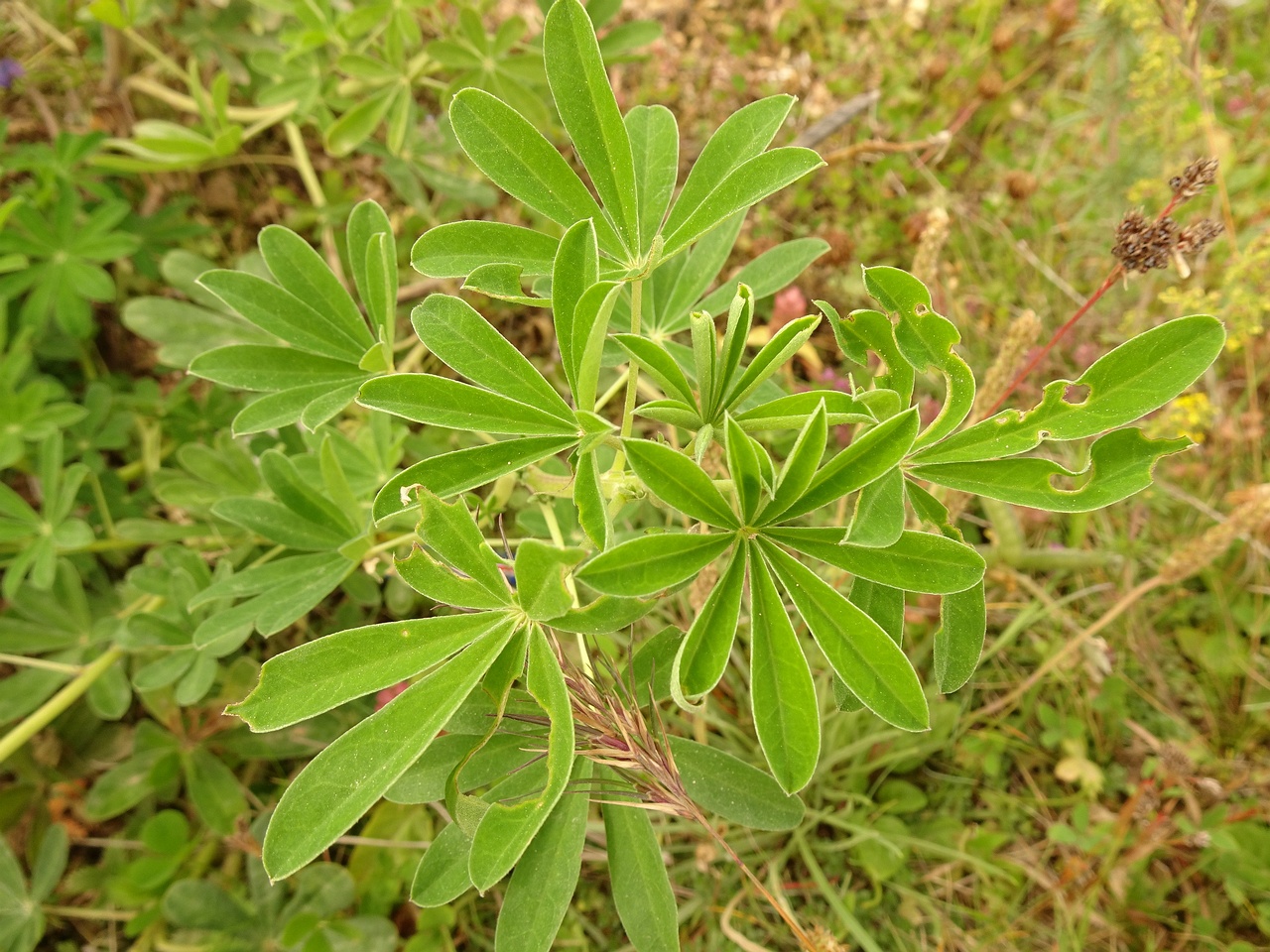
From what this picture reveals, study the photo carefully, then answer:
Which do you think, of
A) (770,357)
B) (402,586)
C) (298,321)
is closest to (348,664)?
(770,357)

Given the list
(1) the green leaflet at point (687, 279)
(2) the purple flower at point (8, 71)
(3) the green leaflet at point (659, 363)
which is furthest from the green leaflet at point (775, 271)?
(2) the purple flower at point (8, 71)

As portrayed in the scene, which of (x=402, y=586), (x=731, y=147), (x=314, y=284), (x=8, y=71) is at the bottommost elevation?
(x=402, y=586)

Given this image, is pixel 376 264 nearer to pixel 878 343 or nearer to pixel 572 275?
pixel 572 275

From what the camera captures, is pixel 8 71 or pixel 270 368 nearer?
pixel 270 368

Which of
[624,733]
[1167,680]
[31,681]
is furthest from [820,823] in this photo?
[31,681]

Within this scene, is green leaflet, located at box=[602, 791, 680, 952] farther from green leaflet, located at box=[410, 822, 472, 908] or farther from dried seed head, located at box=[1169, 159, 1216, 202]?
dried seed head, located at box=[1169, 159, 1216, 202]
